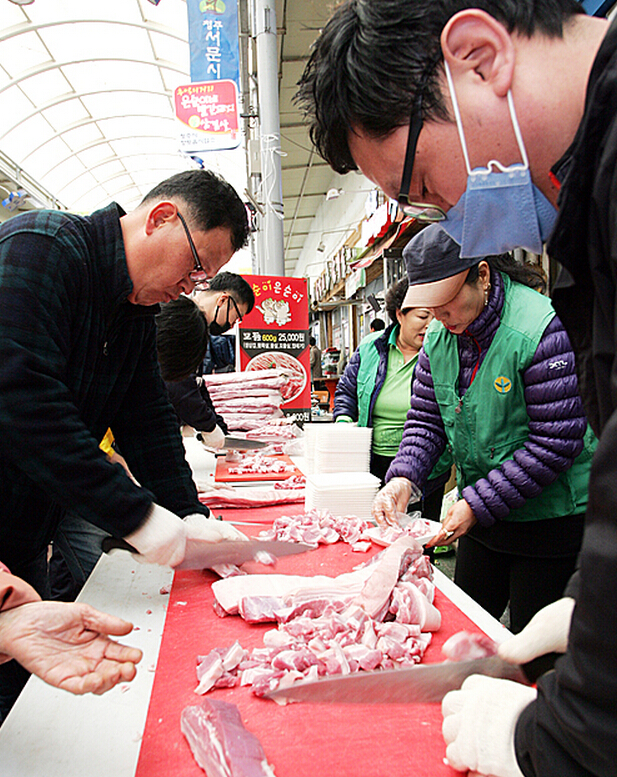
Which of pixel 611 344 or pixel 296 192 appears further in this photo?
pixel 296 192

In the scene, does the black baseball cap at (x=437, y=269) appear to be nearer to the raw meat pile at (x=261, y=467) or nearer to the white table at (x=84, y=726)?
the white table at (x=84, y=726)

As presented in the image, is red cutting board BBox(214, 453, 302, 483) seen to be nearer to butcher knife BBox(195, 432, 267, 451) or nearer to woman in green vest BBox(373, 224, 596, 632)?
butcher knife BBox(195, 432, 267, 451)

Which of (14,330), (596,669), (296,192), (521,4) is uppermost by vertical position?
(296,192)

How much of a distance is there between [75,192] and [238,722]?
Result: 1722cm

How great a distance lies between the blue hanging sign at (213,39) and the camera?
5.82m

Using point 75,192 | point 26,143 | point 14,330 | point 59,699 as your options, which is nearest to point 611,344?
point 59,699

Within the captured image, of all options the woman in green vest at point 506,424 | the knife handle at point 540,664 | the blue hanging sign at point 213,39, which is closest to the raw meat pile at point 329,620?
the knife handle at point 540,664

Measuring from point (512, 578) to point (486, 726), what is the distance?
4.54 ft

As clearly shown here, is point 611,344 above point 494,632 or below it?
above

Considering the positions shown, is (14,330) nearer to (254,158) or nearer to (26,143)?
(254,158)

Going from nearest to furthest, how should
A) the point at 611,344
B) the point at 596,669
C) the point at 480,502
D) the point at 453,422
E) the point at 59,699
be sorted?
the point at 596,669, the point at 611,344, the point at 59,699, the point at 480,502, the point at 453,422

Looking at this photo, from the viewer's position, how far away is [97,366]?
193 centimetres

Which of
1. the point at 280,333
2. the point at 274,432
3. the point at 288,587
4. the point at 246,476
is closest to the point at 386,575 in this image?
the point at 288,587

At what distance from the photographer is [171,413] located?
2.38 m
